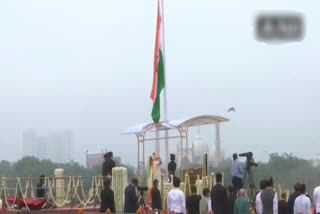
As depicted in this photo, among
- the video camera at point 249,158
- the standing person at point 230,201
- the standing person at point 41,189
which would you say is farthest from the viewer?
the standing person at point 41,189

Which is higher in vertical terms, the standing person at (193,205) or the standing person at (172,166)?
the standing person at (172,166)

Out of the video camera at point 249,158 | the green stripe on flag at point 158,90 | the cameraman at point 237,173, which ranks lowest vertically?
the cameraman at point 237,173

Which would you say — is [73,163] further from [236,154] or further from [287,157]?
[236,154]

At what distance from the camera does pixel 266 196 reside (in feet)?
51.1

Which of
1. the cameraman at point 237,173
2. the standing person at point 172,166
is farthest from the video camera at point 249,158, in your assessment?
the standing person at point 172,166

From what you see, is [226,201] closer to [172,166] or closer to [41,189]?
[172,166]

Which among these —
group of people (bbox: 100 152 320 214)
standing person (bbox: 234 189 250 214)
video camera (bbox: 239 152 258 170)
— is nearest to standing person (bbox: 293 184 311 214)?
group of people (bbox: 100 152 320 214)

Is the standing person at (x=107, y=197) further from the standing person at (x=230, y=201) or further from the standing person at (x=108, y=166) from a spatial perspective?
the standing person at (x=108, y=166)

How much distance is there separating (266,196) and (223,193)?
1.23 meters

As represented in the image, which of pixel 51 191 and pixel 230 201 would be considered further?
pixel 51 191

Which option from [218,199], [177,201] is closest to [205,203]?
[218,199]

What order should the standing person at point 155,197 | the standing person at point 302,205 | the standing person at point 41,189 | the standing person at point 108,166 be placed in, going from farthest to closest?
the standing person at point 41,189 < the standing person at point 108,166 < the standing person at point 155,197 < the standing person at point 302,205

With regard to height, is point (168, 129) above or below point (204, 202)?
above

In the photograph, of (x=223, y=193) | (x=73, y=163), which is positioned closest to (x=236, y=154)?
(x=223, y=193)
